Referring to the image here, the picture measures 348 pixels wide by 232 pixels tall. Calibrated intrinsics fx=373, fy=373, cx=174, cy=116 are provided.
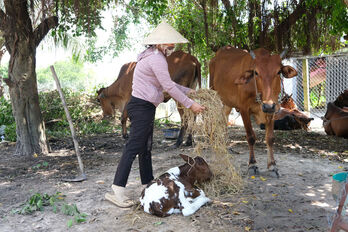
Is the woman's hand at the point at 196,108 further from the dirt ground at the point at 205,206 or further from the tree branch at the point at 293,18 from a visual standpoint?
the tree branch at the point at 293,18

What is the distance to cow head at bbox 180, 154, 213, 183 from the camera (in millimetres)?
4762

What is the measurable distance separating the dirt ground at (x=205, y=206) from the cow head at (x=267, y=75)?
0.93 metres

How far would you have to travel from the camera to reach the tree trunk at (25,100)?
24.8 ft

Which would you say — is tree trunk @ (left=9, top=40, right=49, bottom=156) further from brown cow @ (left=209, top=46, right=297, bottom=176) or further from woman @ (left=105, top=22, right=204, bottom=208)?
woman @ (left=105, top=22, right=204, bottom=208)

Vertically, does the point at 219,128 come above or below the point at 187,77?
below

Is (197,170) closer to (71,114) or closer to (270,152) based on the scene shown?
(270,152)

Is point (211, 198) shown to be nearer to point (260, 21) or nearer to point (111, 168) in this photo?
point (111, 168)

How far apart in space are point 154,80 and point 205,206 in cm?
160

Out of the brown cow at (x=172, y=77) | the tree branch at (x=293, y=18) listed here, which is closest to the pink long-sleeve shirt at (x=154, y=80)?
the brown cow at (x=172, y=77)

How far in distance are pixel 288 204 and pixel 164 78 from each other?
2.07 metres

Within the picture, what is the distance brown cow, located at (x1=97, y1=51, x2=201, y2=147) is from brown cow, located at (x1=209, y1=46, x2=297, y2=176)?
0.94 meters

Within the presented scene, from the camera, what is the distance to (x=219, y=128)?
4.65 m

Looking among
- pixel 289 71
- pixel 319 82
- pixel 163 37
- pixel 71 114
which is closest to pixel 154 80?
pixel 163 37

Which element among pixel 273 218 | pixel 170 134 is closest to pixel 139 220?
pixel 273 218
